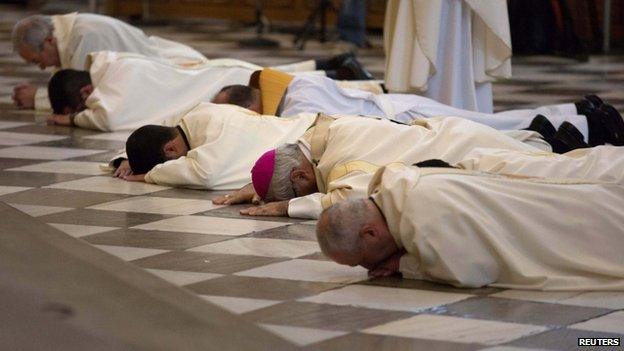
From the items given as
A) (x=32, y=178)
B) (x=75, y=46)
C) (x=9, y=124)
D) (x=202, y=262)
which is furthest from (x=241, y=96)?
(x=202, y=262)

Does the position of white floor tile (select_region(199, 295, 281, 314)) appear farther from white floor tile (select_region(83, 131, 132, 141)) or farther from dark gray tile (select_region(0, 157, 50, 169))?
white floor tile (select_region(83, 131, 132, 141))

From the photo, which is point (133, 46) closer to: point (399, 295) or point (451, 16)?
point (451, 16)

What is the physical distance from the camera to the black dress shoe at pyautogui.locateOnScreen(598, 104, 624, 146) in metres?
7.77

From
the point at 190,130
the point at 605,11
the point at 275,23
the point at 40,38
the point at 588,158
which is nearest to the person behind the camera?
the point at 588,158

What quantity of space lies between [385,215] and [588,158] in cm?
113

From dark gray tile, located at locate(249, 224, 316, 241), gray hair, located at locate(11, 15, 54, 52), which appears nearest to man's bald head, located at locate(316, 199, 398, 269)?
dark gray tile, located at locate(249, 224, 316, 241)

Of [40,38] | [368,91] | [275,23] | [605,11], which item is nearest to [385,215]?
[368,91]

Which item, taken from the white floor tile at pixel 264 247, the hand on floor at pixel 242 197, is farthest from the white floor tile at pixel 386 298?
the hand on floor at pixel 242 197

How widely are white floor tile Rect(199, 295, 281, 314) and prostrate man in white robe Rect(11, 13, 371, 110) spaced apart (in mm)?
4727

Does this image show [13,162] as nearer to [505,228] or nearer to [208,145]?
[208,145]

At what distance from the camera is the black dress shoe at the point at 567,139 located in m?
Result: 7.27

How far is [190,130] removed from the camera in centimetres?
745

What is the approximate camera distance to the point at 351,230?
17.0ft

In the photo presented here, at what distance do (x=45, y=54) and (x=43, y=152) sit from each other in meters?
1.67
